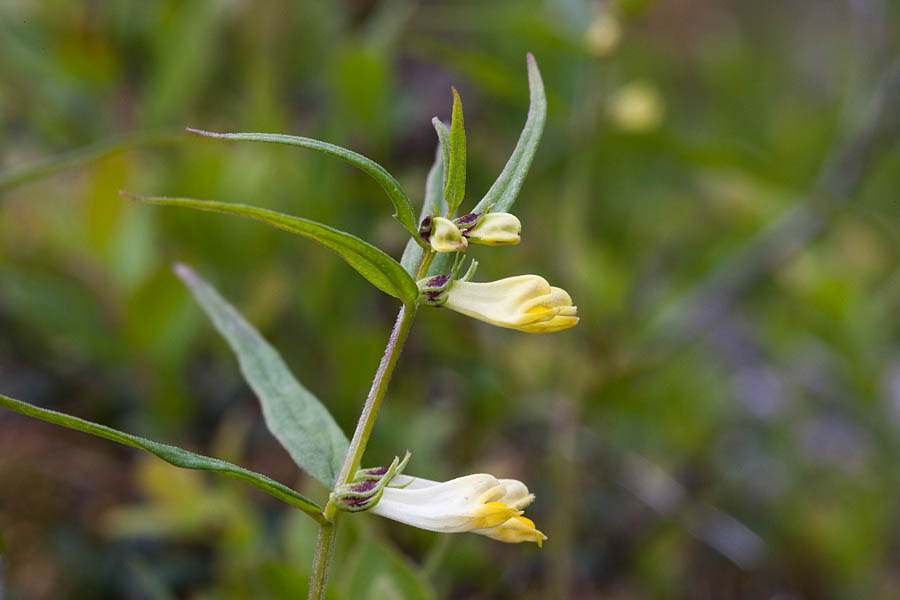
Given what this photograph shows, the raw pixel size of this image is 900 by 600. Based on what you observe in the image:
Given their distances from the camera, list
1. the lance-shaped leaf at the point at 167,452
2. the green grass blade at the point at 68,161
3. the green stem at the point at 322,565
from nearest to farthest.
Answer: the lance-shaped leaf at the point at 167,452 → the green stem at the point at 322,565 → the green grass blade at the point at 68,161

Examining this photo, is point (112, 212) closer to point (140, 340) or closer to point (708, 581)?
point (140, 340)

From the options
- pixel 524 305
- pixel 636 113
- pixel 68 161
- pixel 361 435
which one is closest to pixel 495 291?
pixel 524 305

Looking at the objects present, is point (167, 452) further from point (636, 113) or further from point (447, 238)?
point (636, 113)

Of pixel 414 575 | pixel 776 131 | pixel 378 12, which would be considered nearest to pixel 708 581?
pixel 414 575

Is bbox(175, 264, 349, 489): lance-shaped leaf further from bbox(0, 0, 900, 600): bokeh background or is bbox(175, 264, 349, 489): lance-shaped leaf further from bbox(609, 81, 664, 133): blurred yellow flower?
bbox(609, 81, 664, 133): blurred yellow flower

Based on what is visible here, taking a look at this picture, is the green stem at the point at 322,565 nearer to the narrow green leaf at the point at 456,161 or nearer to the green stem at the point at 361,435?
the green stem at the point at 361,435

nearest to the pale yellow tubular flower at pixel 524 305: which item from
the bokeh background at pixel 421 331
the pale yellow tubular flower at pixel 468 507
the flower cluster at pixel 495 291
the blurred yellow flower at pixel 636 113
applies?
the flower cluster at pixel 495 291

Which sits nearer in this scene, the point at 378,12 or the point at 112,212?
the point at 112,212
